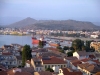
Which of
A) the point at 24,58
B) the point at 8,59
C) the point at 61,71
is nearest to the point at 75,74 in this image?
the point at 61,71

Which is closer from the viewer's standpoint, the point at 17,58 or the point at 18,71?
the point at 18,71

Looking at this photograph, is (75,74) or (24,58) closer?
(75,74)

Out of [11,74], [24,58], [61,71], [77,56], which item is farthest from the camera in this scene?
[77,56]

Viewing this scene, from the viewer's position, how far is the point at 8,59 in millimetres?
6621

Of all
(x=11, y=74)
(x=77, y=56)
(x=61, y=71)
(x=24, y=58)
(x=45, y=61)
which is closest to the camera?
(x=11, y=74)

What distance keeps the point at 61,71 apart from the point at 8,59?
2915 millimetres

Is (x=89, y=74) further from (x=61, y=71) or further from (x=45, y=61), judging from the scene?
(x=45, y=61)

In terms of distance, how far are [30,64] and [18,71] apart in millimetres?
1345

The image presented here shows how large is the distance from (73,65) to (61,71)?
52.2 inches

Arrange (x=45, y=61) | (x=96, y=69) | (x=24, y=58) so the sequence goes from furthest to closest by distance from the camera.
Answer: (x=24, y=58) → (x=45, y=61) → (x=96, y=69)

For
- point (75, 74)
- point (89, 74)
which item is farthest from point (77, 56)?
point (75, 74)

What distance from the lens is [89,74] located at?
14.1 feet

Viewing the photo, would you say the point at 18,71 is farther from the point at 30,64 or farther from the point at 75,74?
the point at 30,64

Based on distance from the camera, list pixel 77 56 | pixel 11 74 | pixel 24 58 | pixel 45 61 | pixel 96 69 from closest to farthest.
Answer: pixel 11 74 < pixel 96 69 < pixel 45 61 < pixel 24 58 < pixel 77 56
